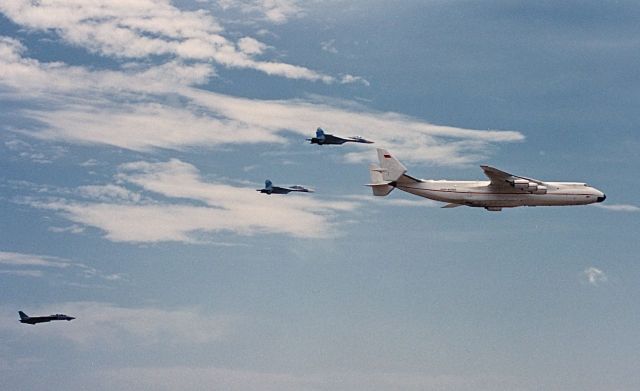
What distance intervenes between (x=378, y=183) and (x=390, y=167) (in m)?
3.83

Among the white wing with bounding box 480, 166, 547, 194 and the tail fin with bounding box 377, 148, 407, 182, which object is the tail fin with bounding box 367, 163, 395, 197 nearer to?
the tail fin with bounding box 377, 148, 407, 182

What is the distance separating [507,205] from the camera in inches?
5827

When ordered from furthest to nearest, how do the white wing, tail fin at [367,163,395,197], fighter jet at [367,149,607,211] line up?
tail fin at [367,163,395,197]
fighter jet at [367,149,607,211]
the white wing

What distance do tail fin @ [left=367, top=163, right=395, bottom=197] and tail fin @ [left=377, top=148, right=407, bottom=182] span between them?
757 mm

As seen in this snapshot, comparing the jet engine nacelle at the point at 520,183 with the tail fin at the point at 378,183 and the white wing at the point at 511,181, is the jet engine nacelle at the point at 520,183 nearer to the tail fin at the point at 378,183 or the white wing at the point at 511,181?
the white wing at the point at 511,181

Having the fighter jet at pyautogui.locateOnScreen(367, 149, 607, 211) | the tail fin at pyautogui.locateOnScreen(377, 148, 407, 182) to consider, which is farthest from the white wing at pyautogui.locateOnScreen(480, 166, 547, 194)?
the tail fin at pyautogui.locateOnScreen(377, 148, 407, 182)

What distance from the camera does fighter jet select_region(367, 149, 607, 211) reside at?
5748 inches

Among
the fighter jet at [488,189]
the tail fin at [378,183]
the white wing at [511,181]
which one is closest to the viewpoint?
the white wing at [511,181]

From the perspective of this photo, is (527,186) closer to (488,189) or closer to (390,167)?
(488,189)

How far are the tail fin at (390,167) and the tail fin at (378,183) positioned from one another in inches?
29.8

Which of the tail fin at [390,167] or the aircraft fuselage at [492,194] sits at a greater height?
the tail fin at [390,167]

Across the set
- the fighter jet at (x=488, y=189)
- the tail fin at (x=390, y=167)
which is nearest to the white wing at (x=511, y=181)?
the fighter jet at (x=488, y=189)

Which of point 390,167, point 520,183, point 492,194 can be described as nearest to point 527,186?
point 520,183

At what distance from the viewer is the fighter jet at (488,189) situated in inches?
5748
